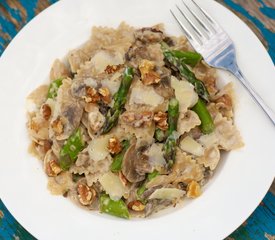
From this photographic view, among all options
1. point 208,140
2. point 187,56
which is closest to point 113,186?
point 208,140

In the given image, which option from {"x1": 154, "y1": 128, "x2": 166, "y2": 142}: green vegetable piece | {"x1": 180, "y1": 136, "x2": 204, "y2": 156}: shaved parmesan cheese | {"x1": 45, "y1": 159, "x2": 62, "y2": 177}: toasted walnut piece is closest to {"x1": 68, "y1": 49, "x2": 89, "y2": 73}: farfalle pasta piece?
{"x1": 45, "y1": 159, "x2": 62, "y2": 177}: toasted walnut piece

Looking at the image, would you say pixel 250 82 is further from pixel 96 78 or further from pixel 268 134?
pixel 96 78

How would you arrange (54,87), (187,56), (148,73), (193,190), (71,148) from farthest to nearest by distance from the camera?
(54,87), (187,56), (71,148), (148,73), (193,190)

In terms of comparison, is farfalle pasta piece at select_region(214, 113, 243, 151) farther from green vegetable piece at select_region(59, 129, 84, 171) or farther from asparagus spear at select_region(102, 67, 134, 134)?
green vegetable piece at select_region(59, 129, 84, 171)

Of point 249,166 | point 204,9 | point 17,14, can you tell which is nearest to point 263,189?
point 249,166

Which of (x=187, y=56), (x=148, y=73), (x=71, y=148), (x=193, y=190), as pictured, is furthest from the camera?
(x=187, y=56)

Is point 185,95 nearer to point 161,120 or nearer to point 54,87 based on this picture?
point 161,120

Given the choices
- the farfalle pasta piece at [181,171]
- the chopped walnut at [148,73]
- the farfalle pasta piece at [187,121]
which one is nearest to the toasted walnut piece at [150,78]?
the chopped walnut at [148,73]
